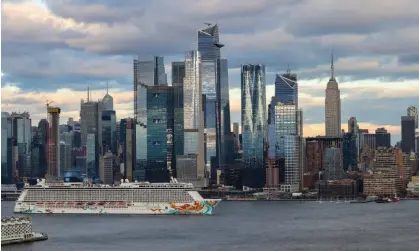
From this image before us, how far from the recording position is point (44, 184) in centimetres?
7369

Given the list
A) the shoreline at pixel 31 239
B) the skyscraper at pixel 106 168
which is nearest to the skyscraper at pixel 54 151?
the skyscraper at pixel 106 168

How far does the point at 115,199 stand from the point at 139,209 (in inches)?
100

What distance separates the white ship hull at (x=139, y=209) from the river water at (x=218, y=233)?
7.59 ft

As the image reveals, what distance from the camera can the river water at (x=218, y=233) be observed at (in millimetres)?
40406

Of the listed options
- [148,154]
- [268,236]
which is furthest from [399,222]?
[148,154]

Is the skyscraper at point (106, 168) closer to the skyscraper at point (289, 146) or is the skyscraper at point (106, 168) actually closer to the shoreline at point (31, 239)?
the skyscraper at point (289, 146)

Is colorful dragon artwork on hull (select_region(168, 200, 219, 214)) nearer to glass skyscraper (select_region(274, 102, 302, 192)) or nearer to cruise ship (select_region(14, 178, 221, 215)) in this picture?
cruise ship (select_region(14, 178, 221, 215))

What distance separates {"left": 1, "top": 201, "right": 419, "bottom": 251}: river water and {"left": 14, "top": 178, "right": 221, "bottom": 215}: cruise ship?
9.13ft

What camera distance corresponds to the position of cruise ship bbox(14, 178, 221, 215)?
6962 centimetres

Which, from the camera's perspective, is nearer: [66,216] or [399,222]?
[399,222]

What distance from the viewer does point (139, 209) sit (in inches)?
2753

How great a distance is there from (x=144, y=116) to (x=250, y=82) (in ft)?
71.7

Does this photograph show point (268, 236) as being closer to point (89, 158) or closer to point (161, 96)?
point (161, 96)

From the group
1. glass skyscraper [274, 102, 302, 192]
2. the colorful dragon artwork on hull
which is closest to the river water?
the colorful dragon artwork on hull
